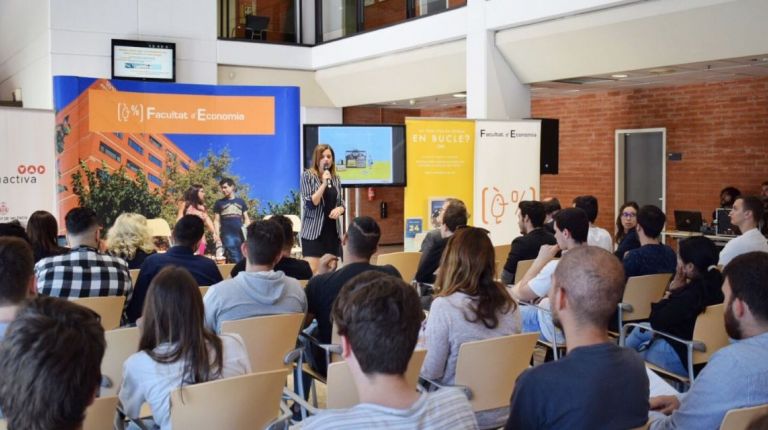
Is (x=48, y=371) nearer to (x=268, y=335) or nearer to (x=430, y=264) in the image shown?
(x=268, y=335)

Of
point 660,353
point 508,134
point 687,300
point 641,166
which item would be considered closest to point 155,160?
point 508,134

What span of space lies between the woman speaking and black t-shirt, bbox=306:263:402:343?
2.95 meters

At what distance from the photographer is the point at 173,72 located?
1048 cm

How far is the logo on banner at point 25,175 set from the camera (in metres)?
7.08

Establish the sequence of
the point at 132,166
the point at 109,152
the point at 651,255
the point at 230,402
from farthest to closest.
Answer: the point at 132,166, the point at 109,152, the point at 651,255, the point at 230,402

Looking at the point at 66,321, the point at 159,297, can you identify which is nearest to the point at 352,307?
the point at 66,321

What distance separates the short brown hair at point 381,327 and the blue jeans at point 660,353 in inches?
116

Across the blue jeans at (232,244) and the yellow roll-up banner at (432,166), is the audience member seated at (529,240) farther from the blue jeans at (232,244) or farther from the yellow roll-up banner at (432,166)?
the blue jeans at (232,244)

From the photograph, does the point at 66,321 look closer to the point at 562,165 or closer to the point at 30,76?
the point at 30,76

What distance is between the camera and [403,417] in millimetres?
1734

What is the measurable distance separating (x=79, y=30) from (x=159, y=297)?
8.26 meters

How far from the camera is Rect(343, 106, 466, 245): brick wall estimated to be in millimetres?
14609

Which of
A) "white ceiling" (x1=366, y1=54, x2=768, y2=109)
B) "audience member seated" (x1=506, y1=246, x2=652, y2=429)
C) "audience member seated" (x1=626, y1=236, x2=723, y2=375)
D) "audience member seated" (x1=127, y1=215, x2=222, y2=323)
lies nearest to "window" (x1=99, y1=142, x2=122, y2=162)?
"audience member seated" (x1=127, y1=215, x2=222, y2=323)

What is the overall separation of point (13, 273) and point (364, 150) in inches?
228
